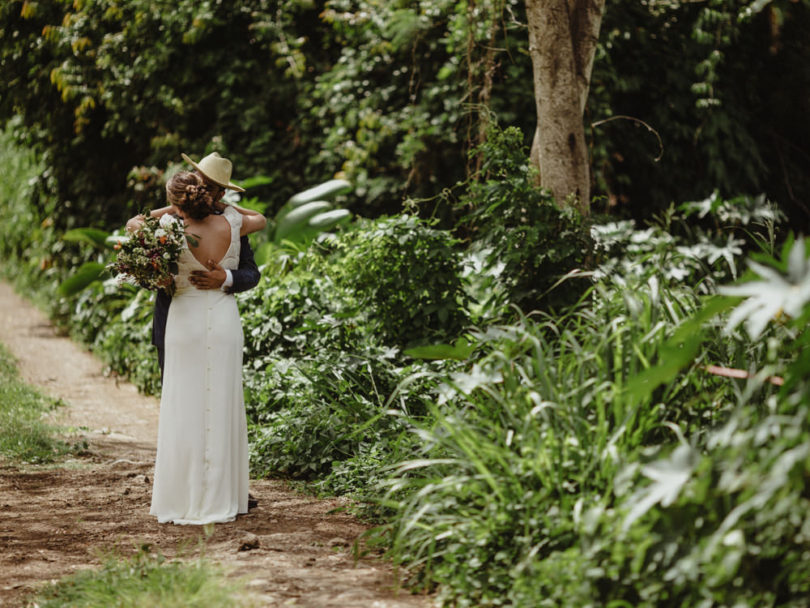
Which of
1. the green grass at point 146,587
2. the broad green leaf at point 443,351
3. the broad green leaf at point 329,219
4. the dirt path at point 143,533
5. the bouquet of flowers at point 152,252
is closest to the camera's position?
the green grass at point 146,587

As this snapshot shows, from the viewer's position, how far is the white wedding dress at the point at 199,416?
192 inches

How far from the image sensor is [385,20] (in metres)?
10.1

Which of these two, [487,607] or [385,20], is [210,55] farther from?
[487,607]

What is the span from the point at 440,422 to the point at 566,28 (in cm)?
366

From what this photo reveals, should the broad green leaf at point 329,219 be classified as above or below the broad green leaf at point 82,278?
above

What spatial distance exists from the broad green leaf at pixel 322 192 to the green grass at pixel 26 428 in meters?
3.12

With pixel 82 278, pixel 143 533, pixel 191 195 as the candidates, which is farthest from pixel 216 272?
pixel 82 278

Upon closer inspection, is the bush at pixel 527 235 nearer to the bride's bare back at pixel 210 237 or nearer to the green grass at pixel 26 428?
the bride's bare back at pixel 210 237

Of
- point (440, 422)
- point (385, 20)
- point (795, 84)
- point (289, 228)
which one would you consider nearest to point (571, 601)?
point (440, 422)

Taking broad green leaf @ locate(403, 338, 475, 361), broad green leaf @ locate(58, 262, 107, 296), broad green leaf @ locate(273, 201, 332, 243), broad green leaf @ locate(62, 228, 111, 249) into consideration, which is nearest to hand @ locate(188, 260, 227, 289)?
broad green leaf @ locate(403, 338, 475, 361)

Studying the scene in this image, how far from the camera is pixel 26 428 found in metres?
7.00

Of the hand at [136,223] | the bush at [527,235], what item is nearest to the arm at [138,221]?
the hand at [136,223]

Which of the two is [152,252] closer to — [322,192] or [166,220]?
[166,220]

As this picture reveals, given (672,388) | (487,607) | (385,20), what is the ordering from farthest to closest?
1. (385,20)
2. (672,388)
3. (487,607)
